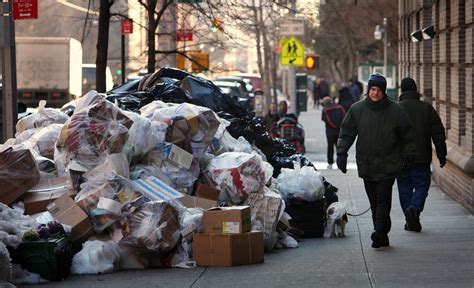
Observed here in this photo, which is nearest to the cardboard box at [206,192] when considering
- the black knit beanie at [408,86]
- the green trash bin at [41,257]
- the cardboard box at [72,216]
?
the cardboard box at [72,216]

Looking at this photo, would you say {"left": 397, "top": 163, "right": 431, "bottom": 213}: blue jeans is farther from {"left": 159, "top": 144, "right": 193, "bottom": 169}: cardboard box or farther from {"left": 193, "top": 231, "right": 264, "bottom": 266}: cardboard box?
{"left": 193, "top": 231, "right": 264, "bottom": 266}: cardboard box

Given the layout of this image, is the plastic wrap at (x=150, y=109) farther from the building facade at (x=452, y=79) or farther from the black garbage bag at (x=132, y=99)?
the building facade at (x=452, y=79)

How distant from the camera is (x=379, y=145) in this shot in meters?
11.5

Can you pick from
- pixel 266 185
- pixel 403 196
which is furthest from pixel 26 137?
pixel 403 196

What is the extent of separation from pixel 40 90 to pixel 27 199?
27.2m

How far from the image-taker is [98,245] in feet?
34.7

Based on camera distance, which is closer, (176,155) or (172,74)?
(176,155)

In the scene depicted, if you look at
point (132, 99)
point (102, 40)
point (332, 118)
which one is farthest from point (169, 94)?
point (332, 118)

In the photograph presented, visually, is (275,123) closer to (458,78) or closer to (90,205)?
(458,78)

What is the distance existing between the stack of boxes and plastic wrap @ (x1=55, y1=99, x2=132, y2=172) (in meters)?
1.25

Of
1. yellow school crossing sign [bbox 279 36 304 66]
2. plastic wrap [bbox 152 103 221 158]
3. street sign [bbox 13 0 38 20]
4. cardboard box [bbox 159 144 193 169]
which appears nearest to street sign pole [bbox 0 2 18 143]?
street sign [bbox 13 0 38 20]

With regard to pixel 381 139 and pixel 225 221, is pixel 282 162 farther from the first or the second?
pixel 225 221

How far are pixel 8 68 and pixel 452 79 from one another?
21.3ft

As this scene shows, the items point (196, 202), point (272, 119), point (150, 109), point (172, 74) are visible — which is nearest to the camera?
point (196, 202)
